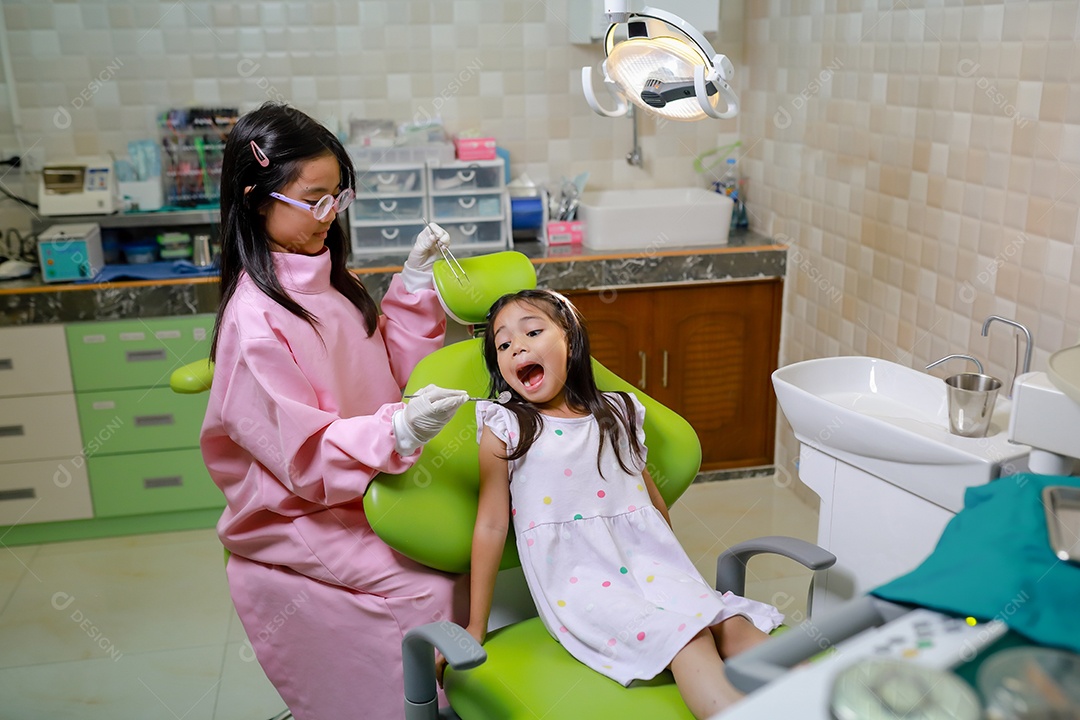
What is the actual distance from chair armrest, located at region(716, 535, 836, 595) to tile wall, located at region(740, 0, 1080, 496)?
929mm

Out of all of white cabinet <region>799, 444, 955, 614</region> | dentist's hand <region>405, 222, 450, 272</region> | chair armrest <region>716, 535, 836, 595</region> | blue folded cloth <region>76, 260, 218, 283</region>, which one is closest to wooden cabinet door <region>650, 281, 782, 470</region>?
dentist's hand <region>405, 222, 450, 272</region>

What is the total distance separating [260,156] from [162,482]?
72.1 inches

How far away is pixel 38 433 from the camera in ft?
10.8

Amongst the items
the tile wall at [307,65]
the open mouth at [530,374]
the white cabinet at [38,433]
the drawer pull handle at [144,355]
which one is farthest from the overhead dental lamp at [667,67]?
the white cabinet at [38,433]

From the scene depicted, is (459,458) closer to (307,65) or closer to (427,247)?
(427,247)

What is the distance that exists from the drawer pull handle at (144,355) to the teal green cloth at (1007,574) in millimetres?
2697

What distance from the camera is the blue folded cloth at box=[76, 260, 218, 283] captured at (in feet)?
10.6

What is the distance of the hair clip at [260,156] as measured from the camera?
1.97 meters

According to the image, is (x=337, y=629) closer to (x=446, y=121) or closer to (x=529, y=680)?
(x=529, y=680)

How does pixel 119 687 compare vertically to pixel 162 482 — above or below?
below

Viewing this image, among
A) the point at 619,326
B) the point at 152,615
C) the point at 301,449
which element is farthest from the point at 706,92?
the point at 152,615

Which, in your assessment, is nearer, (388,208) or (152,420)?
(152,420)

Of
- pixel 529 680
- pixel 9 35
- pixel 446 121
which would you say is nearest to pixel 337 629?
pixel 529 680

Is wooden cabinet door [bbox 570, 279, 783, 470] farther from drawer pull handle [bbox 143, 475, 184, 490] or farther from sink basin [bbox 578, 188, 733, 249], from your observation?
drawer pull handle [bbox 143, 475, 184, 490]
